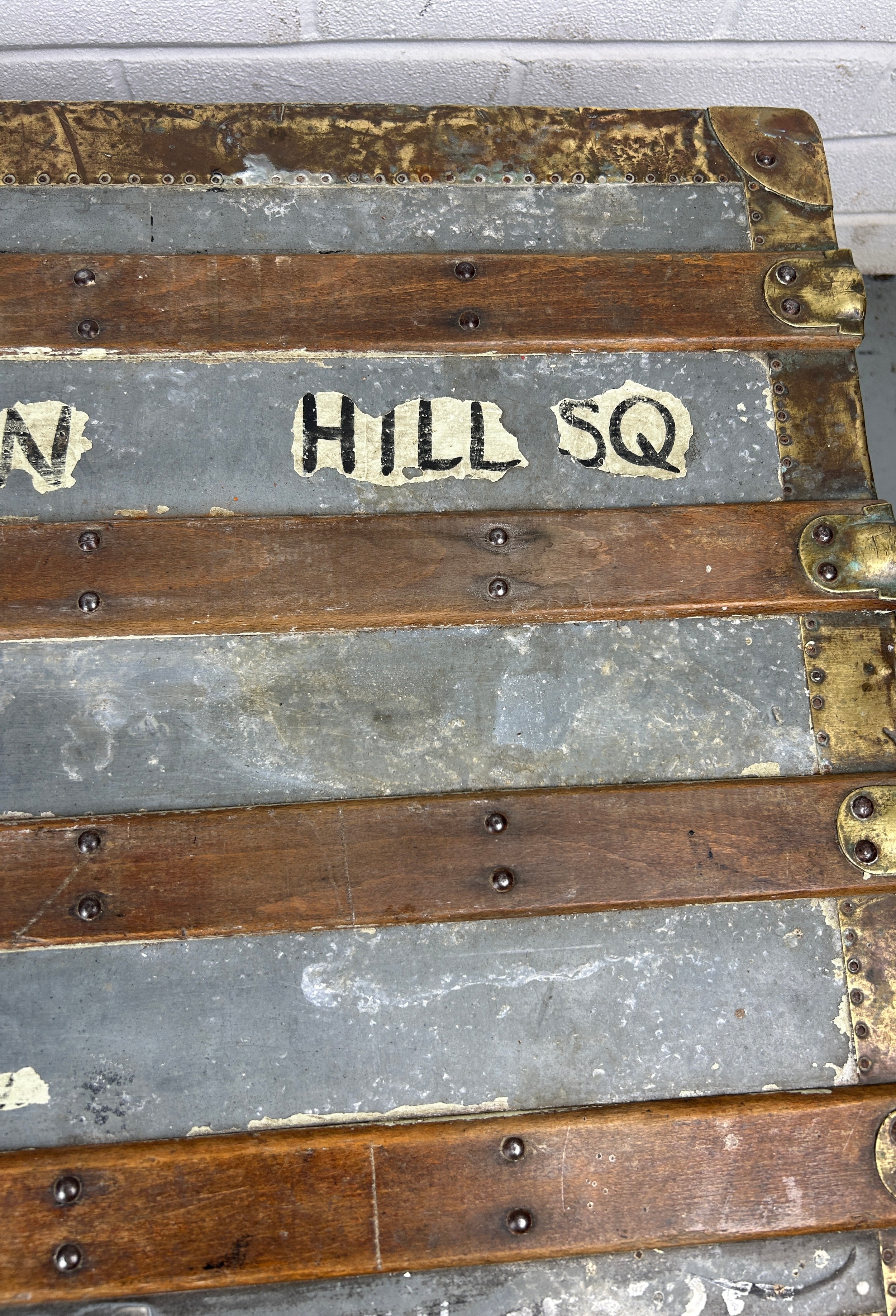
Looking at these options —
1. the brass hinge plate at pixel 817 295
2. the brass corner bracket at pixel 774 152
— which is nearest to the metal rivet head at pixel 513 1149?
the brass hinge plate at pixel 817 295

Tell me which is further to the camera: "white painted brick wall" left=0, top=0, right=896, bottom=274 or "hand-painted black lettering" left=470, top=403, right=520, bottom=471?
"white painted brick wall" left=0, top=0, right=896, bottom=274

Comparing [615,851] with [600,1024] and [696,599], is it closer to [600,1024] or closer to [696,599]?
[600,1024]

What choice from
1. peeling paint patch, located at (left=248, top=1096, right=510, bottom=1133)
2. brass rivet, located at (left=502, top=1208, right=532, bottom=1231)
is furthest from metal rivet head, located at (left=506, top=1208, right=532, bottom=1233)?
peeling paint patch, located at (left=248, top=1096, right=510, bottom=1133)

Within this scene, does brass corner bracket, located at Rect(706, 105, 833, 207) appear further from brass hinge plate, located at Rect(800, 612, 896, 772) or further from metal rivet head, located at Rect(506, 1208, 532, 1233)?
metal rivet head, located at Rect(506, 1208, 532, 1233)

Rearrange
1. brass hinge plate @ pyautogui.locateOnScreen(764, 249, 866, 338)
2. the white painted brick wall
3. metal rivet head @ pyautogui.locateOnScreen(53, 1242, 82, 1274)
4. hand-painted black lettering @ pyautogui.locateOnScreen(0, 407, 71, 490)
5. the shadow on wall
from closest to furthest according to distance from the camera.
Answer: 1. metal rivet head @ pyautogui.locateOnScreen(53, 1242, 82, 1274)
2. hand-painted black lettering @ pyautogui.locateOnScreen(0, 407, 71, 490)
3. brass hinge plate @ pyautogui.locateOnScreen(764, 249, 866, 338)
4. the white painted brick wall
5. the shadow on wall

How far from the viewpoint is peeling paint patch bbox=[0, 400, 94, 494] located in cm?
158

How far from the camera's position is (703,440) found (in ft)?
5.52

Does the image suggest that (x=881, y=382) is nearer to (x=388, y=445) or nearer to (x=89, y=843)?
(x=388, y=445)

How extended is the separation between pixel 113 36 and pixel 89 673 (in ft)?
4.24

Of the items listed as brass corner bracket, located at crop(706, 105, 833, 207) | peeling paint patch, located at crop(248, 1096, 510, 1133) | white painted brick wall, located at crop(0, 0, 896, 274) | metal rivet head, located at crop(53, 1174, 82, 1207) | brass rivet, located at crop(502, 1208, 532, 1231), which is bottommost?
brass rivet, located at crop(502, 1208, 532, 1231)

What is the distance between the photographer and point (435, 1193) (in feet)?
4.57

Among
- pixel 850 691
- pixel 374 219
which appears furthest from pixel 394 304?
pixel 850 691

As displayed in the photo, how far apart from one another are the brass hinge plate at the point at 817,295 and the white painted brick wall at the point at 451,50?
1.97ft

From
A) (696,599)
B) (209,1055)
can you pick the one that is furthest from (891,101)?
(209,1055)
